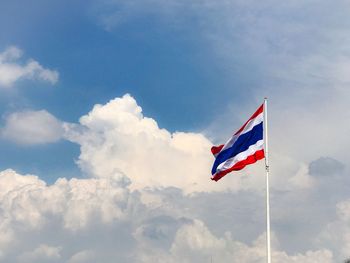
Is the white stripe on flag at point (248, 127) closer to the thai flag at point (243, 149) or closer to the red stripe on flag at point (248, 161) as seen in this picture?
the thai flag at point (243, 149)

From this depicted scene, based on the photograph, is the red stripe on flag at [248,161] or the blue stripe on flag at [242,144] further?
the blue stripe on flag at [242,144]

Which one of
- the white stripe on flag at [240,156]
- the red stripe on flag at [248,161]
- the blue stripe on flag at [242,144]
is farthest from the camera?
the blue stripe on flag at [242,144]

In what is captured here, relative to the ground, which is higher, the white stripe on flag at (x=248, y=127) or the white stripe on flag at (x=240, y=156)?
the white stripe on flag at (x=248, y=127)

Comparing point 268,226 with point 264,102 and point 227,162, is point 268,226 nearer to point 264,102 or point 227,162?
point 227,162

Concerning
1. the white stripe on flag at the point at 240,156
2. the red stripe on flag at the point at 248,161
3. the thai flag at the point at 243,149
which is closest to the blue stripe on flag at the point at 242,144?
the thai flag at the point at 243,149

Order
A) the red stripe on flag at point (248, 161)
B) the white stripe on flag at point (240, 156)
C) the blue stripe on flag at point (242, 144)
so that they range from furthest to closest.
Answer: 1. the blue stripe on flag at point (242, 144)
2. the white stripe on flag at point (240, 156)
3. the red stripe on flag at point (248, 161)

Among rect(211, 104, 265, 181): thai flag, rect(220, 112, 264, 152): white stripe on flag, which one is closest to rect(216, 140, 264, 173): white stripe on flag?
rect(211, 104, 265, 181): thai flag

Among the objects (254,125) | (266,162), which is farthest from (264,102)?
(266,162)

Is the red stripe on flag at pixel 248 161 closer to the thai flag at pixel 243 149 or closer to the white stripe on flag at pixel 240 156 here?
the thai flag at pixel 243 149

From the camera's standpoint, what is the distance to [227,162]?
172ft

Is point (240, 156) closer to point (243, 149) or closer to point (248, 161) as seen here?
point (243, 149)

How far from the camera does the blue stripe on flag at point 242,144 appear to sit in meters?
51.4

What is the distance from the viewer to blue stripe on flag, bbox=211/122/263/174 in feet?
169

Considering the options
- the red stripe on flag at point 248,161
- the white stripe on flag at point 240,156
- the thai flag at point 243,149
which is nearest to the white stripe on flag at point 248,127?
the thai flag at point 243,149
